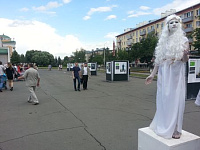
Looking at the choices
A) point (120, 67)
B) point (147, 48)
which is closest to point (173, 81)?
point (120, 67)

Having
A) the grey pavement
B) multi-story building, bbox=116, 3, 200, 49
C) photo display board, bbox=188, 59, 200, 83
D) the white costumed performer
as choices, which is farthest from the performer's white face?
multi-story building, bbox=116, 3, 200, 49

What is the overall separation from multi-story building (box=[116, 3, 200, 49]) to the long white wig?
1585cm

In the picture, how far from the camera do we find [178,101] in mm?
2955

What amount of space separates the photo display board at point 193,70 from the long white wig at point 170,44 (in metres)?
7.08

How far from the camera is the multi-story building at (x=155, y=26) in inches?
1957

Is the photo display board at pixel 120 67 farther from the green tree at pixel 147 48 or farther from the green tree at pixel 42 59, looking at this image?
the green tree at pixel 42 59

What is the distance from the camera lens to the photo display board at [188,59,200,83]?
942 cm

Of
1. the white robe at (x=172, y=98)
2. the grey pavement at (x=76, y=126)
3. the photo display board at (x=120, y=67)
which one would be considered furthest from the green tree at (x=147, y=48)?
the white robe at (x=172, y=98)

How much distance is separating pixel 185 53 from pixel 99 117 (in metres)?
3.94

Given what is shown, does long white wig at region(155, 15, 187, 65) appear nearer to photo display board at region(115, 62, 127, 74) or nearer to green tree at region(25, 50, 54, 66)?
photo display board at region(115, 62, 127, 74)

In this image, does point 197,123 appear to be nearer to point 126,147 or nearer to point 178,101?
point 126,147

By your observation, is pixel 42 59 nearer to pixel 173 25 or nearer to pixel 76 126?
pixel 76 126

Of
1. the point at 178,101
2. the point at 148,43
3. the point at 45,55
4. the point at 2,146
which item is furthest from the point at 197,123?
the point at 45,55

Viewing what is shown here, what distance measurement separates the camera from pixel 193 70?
9508 millimetres
